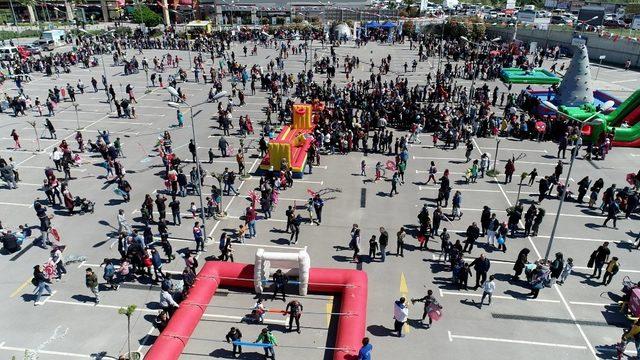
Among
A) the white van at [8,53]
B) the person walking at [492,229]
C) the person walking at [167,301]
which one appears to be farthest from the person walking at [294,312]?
the white van at [8,53]

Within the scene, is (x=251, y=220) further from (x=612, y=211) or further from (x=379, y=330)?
(x=612, y=211)

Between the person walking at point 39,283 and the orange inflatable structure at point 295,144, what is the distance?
→ 12314 mm

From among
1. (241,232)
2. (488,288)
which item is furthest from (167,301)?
(488,288)

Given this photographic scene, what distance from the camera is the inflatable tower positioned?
1323 inches

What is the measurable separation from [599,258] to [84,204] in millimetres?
22189

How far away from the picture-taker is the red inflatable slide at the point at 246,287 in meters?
13.0

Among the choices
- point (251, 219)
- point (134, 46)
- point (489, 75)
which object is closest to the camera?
point (251, 219)

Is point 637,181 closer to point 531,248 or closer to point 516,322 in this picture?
point 531,248

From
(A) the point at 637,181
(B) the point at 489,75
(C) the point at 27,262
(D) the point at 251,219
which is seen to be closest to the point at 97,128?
(C) the point at 27,262

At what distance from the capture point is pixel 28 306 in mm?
15703

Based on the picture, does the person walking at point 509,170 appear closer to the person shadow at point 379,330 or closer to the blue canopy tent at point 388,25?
the person shadow at point 379,330

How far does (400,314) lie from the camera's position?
45.7ft

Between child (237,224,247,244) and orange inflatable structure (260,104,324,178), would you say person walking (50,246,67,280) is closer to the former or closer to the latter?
child (237,224,247,244)

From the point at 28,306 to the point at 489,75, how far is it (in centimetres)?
4408
